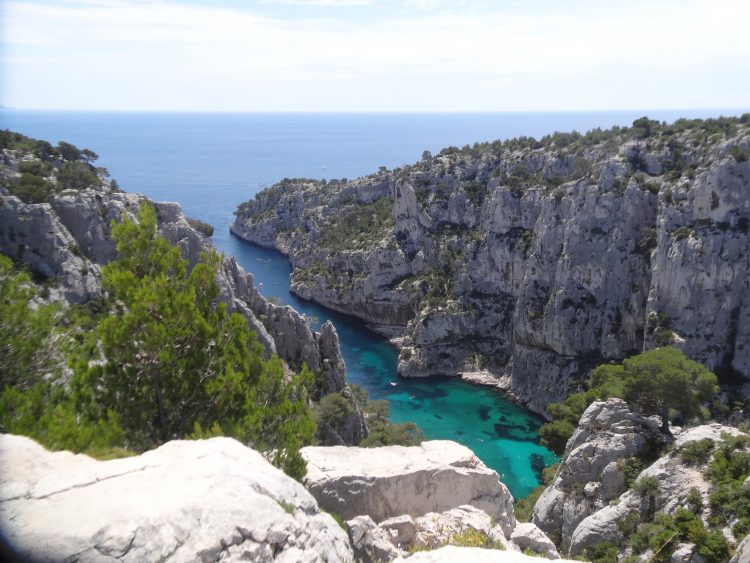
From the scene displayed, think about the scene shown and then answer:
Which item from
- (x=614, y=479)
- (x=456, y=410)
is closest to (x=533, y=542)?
(x=614, y=479)

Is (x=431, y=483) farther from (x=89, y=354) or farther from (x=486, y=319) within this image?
(x=486, y=319)

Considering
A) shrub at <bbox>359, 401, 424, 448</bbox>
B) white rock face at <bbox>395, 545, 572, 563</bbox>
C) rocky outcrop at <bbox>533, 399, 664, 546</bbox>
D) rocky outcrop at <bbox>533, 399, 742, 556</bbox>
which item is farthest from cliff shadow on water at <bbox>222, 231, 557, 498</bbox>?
white rock face at <bbox>395, 545, 572, 563</bbox>

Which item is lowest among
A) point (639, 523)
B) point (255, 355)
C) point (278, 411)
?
point (639, 523)

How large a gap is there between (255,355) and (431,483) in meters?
4.80

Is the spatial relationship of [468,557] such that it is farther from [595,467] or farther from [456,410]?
[456,410]

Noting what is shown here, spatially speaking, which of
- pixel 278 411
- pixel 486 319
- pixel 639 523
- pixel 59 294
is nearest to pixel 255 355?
pixel 278 411

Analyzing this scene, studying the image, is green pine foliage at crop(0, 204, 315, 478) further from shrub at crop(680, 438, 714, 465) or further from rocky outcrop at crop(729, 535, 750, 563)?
shrub at crop(680, 438, 714, 465)

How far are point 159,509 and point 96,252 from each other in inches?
1155

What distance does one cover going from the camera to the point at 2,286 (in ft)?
33.8

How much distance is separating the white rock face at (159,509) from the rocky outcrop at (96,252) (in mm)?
18018

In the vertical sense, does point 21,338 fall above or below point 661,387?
above

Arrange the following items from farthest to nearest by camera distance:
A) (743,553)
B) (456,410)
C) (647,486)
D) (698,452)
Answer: (456,410) → (698,452) → (647,486) → (743,553)

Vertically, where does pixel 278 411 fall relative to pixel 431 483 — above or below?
above

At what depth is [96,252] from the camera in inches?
1236
